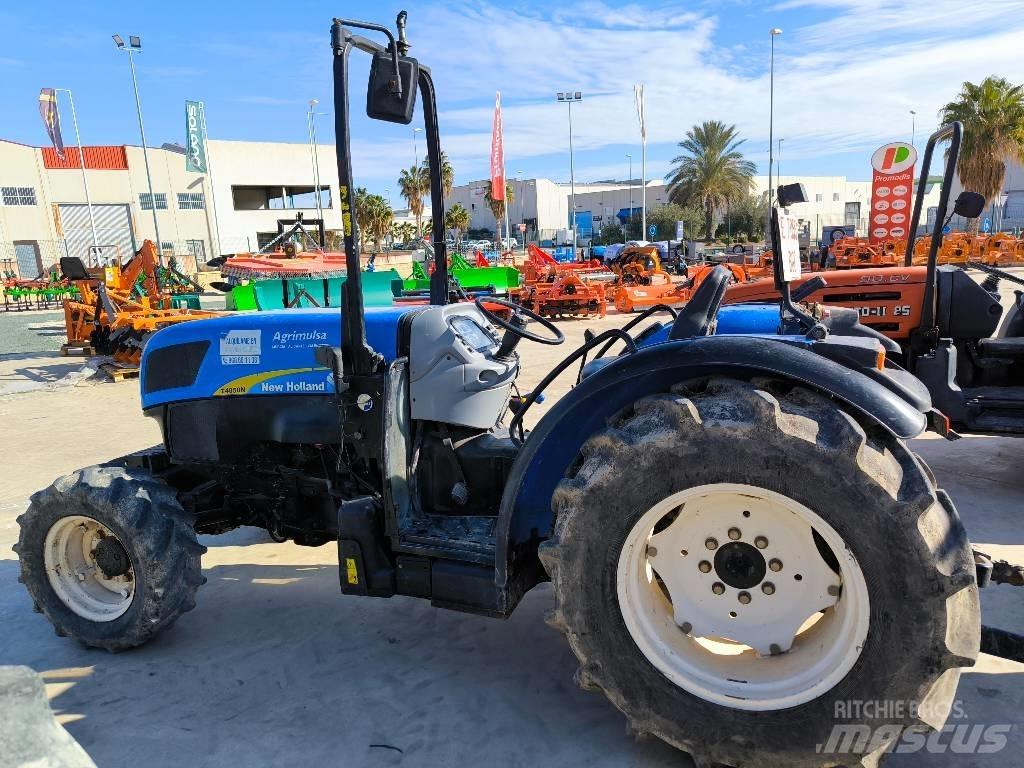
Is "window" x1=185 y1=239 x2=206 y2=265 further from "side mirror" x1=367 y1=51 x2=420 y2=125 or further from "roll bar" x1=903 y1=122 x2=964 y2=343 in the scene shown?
"side mirror" x1=367 y1=51 x2=420 y2=125

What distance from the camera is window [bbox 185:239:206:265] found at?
145 ft

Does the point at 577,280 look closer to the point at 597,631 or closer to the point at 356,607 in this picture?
the point at 356,607

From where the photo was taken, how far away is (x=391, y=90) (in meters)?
2.55

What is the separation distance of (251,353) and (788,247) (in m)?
2.42

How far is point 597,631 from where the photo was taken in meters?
2.38

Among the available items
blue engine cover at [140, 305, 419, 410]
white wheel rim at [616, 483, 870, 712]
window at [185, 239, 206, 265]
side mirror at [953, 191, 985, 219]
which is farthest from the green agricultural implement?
window at [185, 239, 206, 265]

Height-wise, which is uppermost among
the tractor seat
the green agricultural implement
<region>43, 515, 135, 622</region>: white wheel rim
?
the tractor seat

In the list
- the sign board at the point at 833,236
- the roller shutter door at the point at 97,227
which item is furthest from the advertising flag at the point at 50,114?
the sign board at the point at 833,236

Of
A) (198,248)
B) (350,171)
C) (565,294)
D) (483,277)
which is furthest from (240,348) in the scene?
(198,248)

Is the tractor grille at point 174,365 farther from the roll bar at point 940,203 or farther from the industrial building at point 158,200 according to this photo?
the industrial building at point 158,200

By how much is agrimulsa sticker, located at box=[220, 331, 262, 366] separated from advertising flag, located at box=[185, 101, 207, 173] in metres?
35.6

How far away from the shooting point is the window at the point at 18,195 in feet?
133

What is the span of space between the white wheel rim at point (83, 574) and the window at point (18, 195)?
4653cm

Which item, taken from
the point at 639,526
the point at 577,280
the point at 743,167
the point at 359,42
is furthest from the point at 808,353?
the point at 743,167
